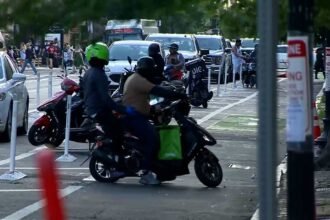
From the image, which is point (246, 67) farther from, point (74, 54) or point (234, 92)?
point (74, 54)

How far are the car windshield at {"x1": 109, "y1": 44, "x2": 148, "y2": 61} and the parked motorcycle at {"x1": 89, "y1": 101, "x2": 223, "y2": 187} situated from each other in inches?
613

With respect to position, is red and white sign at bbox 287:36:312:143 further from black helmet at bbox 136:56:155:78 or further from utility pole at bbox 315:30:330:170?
utility pole at bbox 315:30:330:170

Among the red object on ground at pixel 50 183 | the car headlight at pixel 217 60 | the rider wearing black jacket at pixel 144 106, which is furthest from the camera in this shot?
the car headlight at pixel 217 60

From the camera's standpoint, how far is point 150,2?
5.89 metres

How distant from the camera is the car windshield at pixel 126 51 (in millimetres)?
29609

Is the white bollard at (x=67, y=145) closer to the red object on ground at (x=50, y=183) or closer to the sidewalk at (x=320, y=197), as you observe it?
the sidewalk at (x=320, y=197)

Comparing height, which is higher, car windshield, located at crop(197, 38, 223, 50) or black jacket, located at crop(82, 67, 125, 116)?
black jacket, located at crop(82, 67, 125, 116)

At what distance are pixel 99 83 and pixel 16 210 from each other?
9.98ft

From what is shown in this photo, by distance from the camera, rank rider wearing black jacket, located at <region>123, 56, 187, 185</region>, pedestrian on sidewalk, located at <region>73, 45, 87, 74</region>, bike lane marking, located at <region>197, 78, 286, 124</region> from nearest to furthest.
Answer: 1. pedestrian on sidewalk, located at <region>73, 45, 87, 74</region>
2. rider wearing black jacket, located at <region>123, 56, 187, 185</region>
3. bike lane marking, located at <region>197, 78, 286, 124</region>

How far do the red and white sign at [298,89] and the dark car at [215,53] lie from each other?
35.7 metres

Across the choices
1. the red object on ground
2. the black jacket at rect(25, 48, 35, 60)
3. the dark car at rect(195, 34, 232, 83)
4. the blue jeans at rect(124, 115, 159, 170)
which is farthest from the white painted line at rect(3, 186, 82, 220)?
the dark car at rect(195, 34, 232, 83)

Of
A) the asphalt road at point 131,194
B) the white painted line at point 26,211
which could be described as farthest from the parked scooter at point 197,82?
the white painted line at point 26,211

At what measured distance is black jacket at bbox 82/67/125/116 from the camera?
45.9 feet

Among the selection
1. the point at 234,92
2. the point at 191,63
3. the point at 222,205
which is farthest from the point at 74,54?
the point at 234,92
